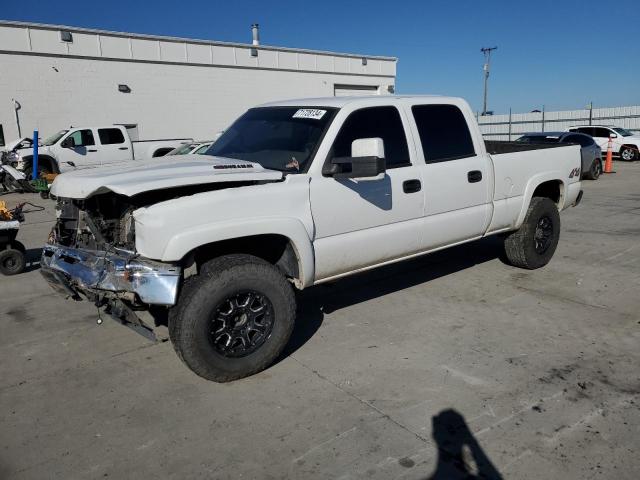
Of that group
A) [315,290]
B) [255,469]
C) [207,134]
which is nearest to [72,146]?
[207,134]

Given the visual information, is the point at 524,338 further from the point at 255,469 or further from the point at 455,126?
the point at 255,469

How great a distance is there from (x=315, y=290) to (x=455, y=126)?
2.17 metres

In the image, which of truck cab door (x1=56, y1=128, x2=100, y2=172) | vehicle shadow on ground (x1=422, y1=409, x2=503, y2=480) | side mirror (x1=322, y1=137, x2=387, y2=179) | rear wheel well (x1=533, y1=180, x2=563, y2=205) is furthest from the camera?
truck cab door (x1=56, y1=128, x2=100, y2=172)

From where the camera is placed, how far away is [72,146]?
17609 millimetres

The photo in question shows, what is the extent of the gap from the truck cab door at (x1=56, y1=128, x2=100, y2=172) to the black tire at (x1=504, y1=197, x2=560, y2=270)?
1462 cm

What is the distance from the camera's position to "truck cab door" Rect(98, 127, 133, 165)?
1814 centimetres

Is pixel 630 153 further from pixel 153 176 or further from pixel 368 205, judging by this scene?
pixel 153 176

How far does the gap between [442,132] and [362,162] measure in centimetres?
154

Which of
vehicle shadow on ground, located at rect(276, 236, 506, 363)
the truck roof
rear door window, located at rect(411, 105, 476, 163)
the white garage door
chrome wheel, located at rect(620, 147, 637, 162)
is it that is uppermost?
the white garage door

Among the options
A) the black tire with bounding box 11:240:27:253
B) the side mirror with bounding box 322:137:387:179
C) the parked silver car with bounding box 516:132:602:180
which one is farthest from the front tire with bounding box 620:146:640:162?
the black tire with bounding box 11:240:27:253

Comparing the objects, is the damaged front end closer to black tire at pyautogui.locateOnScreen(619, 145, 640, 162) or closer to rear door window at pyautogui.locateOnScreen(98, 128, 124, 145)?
rear door window at pyautogui.locateOnScreen(98, 128, 124, 145)

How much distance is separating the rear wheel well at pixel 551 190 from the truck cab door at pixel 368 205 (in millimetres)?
2367

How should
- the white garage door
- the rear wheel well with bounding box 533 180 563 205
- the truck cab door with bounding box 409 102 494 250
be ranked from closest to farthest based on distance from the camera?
the truck cab door with bounding box 409 102 494 250 → the rear wheel well with bounding box 533 180 563 205 → the white garage door

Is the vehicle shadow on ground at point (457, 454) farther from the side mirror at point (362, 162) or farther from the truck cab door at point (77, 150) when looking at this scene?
the truck cab door at point (77, 150)
